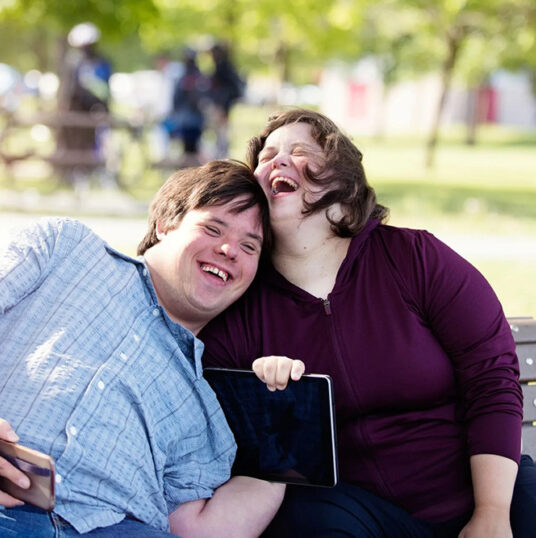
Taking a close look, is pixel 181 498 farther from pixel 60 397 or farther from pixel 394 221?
pixel 394 221

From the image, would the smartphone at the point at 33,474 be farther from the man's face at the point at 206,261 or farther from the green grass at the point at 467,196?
the green grass at the point at 467,196

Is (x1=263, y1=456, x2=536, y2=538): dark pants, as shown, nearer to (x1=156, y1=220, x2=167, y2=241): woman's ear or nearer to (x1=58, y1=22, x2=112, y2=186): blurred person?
(x1=156, y1=220, x2=167, y2=241): woman's ear

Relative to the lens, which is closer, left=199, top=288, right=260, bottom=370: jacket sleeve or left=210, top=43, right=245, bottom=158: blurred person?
left=199, top=288, right=260, bottom=370: jacket sleeve

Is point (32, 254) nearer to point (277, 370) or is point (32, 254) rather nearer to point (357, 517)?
point (277, 370)

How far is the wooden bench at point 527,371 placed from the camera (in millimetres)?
3580

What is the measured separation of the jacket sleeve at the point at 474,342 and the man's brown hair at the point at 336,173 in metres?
0.25

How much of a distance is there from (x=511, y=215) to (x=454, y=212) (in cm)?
82

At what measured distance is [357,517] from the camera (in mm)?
2814

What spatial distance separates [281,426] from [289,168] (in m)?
0.82

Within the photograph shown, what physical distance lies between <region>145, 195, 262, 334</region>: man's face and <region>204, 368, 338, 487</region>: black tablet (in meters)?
0.21

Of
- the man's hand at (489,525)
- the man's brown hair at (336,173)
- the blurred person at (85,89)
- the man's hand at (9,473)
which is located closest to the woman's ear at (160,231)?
the man's brown hair at (336,173)

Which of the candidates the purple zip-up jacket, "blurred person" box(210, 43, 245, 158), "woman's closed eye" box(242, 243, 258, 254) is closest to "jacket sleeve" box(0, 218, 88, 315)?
"woman's closed eye" box(242, 243, 258, 254)

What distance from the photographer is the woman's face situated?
3068 millimetres

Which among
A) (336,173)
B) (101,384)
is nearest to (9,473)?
(101,384)
